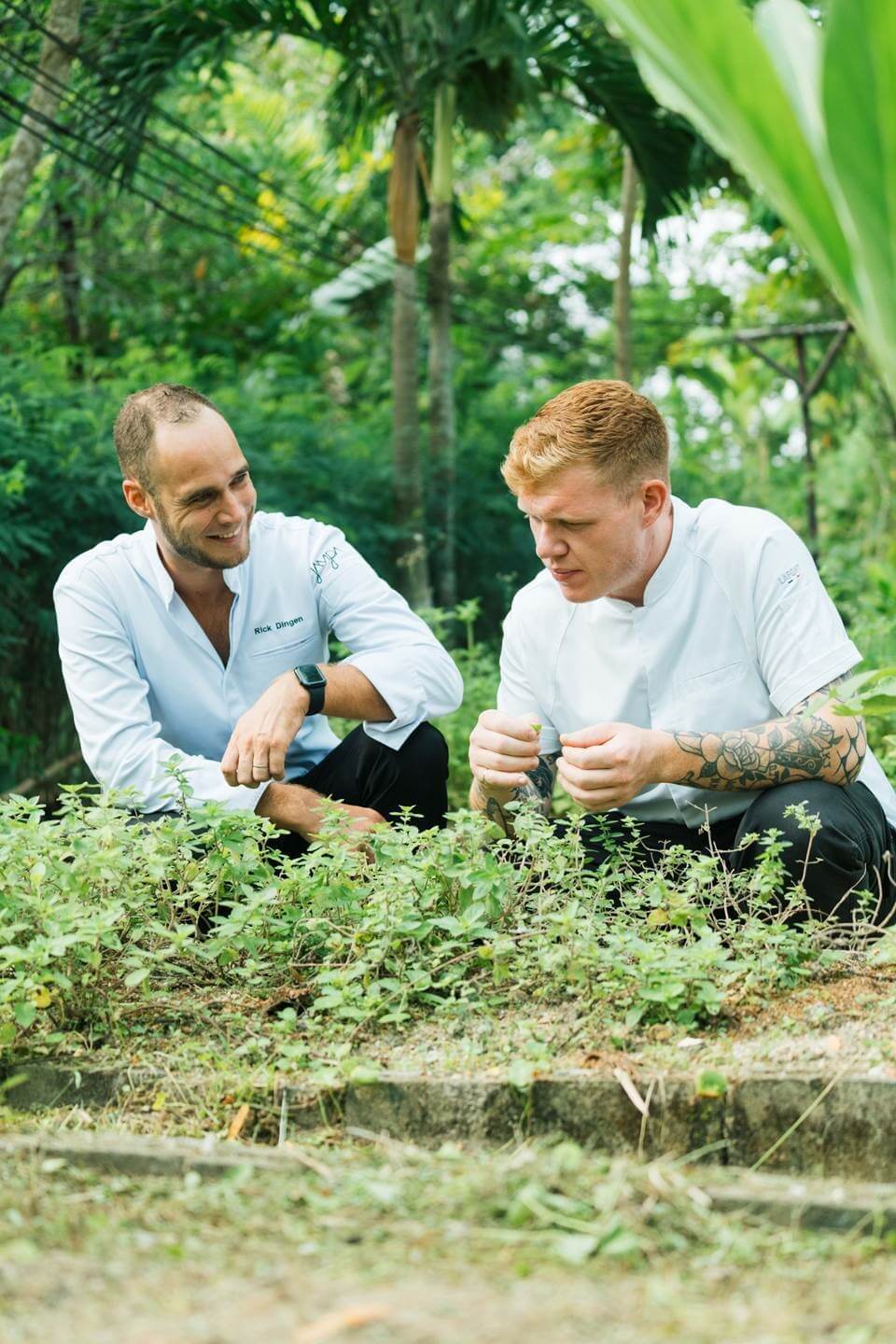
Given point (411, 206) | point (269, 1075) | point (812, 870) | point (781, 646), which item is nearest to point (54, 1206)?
point (269, 1075)

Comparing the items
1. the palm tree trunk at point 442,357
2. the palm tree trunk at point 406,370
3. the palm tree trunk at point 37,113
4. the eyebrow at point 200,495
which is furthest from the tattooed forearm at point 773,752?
the palm tree trunk at point 442,357

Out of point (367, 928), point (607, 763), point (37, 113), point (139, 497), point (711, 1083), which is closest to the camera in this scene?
point (711, 1083)

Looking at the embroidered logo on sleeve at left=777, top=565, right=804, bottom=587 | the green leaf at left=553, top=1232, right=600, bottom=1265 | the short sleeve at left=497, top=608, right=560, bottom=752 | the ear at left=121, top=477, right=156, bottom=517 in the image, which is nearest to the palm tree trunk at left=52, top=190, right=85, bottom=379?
the ear at left=121, top=477, right=156, bottom=517

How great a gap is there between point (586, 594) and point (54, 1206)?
1926 mm

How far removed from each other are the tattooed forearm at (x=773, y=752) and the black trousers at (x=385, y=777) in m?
0.97

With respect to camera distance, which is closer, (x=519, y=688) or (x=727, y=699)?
(x=727, y=699)

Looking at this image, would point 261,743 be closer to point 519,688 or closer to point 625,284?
point 519,688

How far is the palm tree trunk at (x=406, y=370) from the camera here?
9391 mm

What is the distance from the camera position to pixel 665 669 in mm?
3453

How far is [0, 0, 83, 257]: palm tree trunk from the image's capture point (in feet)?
22.8

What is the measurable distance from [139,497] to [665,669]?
152 cm

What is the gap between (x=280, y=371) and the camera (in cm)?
1177

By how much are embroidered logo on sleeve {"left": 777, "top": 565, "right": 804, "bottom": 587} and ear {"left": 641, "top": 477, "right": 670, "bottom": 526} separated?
323 mm

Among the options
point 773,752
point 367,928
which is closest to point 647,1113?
point 367,928
